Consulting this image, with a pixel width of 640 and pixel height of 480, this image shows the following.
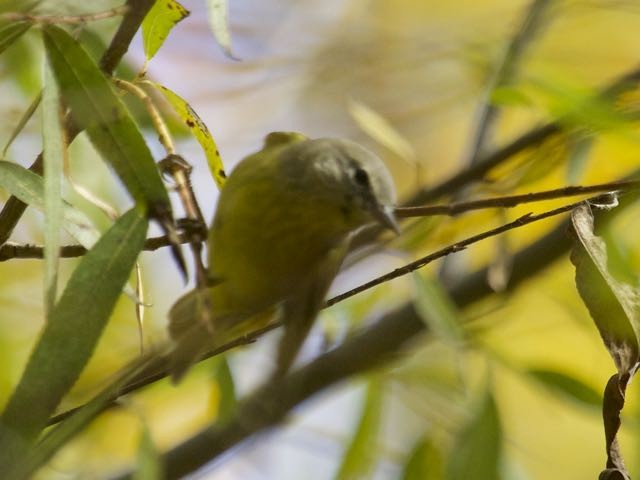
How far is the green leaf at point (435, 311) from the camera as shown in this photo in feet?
2.79

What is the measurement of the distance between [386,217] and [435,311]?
0.11 m

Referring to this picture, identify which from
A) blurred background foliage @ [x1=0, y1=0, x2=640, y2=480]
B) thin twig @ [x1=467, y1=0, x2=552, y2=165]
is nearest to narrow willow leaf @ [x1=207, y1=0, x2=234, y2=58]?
blurred background foliage @ [x1=0, y1=0, x2=640, y2=480]

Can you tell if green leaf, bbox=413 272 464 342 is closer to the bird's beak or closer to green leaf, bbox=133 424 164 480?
the bird's beak

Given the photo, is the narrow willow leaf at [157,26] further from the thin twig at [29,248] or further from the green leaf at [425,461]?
the green leaf at [425,461]

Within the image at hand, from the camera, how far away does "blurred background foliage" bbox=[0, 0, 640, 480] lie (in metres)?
0.91

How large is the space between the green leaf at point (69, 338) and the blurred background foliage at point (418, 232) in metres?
0.17

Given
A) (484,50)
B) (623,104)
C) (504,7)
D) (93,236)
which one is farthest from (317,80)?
(93,236)

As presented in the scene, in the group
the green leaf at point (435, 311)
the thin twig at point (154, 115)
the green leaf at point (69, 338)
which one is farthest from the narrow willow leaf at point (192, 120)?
the green leaf at point (435, 311)

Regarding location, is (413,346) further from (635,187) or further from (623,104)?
(635,187)

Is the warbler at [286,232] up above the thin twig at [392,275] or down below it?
above

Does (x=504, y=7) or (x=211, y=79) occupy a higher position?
(x=504, y=7)

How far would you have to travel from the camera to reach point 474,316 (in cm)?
117

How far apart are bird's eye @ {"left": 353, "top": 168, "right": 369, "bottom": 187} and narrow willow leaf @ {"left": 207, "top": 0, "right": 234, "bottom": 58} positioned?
212mm

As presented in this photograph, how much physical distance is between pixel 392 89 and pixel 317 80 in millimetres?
134
